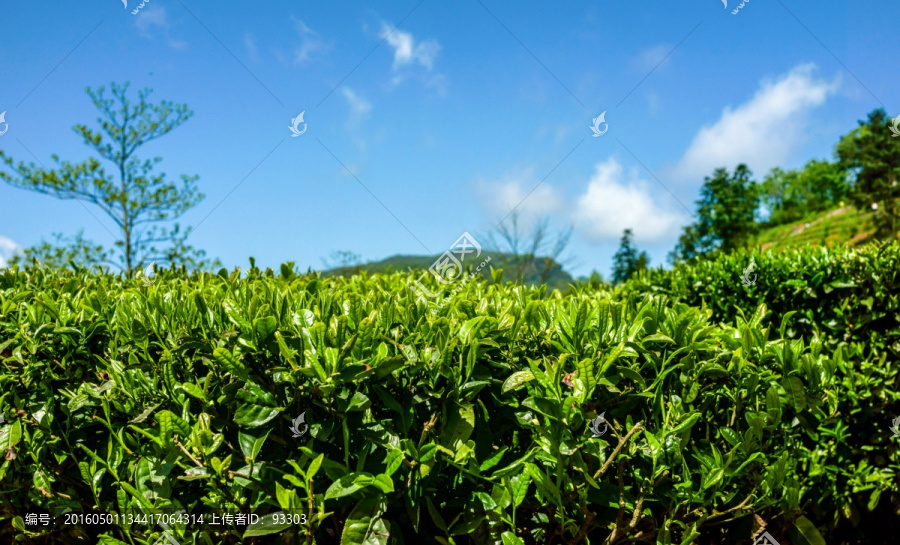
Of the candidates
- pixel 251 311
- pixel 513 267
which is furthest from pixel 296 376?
pixel 513 267

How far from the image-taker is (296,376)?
6.75 feet

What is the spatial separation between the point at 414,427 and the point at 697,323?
137 centimetres

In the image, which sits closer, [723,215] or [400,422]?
[400,422]

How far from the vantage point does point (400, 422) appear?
2.14 meters

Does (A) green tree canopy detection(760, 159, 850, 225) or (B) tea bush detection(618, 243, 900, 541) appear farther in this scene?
(A) green tree canopy detection(760, 159, 850, 225)

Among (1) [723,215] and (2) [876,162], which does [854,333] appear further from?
(2) [876,162]

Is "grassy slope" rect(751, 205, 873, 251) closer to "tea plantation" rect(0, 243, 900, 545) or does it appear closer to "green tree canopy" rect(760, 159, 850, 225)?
"green tree canopy" rect(760, 159, 850, 225)

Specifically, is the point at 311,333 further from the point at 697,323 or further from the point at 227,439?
the point at 697,323

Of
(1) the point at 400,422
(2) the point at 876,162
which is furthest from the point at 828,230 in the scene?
(1) the point at 400,422

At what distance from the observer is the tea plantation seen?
2.08 m

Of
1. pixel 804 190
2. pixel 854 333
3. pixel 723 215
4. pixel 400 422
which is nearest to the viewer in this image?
pixel 400 422

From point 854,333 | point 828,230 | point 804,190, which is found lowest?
point 854,333

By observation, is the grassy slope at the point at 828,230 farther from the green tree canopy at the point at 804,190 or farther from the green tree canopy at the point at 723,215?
the green tree canopy at the point at 804,190

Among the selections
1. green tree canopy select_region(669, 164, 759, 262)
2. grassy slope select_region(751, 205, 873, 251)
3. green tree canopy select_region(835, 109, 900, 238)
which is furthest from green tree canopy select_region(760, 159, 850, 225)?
green tree canopy select_region(669, 164, 759, 262)
